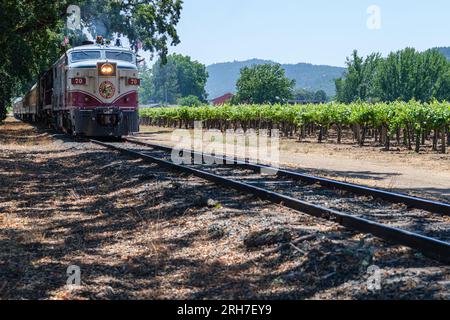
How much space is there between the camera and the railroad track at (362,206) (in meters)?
5.96

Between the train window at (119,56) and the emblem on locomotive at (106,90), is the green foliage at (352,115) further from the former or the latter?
the emblem on locomotive at (106,90)

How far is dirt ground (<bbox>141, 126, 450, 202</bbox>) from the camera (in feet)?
41.3

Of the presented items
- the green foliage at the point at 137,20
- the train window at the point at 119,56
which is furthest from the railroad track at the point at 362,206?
the green foliage at the point at 137,20

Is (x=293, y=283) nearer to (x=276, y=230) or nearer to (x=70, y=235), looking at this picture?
(x=276, y=230)

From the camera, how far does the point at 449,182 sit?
13773 mm

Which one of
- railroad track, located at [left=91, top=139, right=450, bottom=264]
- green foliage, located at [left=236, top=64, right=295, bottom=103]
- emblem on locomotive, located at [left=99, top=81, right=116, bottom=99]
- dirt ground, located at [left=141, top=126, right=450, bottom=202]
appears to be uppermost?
green foliage, located at [left=236, top=64, right=295, bottom=103]

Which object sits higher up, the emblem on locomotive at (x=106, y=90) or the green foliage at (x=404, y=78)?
the green foliage at (x=404, y=78)

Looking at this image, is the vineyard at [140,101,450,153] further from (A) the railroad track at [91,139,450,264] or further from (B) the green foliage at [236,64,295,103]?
(B) the green foliage at [236,64,295,103]

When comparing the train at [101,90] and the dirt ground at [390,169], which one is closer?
the dirt ground at [390,169]

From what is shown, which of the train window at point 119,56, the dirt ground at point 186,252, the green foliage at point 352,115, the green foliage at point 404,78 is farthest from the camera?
the green foliage at point 404,78

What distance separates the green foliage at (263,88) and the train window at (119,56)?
107 metres

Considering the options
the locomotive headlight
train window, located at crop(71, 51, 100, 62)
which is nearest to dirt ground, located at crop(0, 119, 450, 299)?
the locomotive headlight

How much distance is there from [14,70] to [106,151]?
16.8 m

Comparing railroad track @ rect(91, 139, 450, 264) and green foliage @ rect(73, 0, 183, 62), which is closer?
railroad track @ rect(91, 139, 450, 264)
